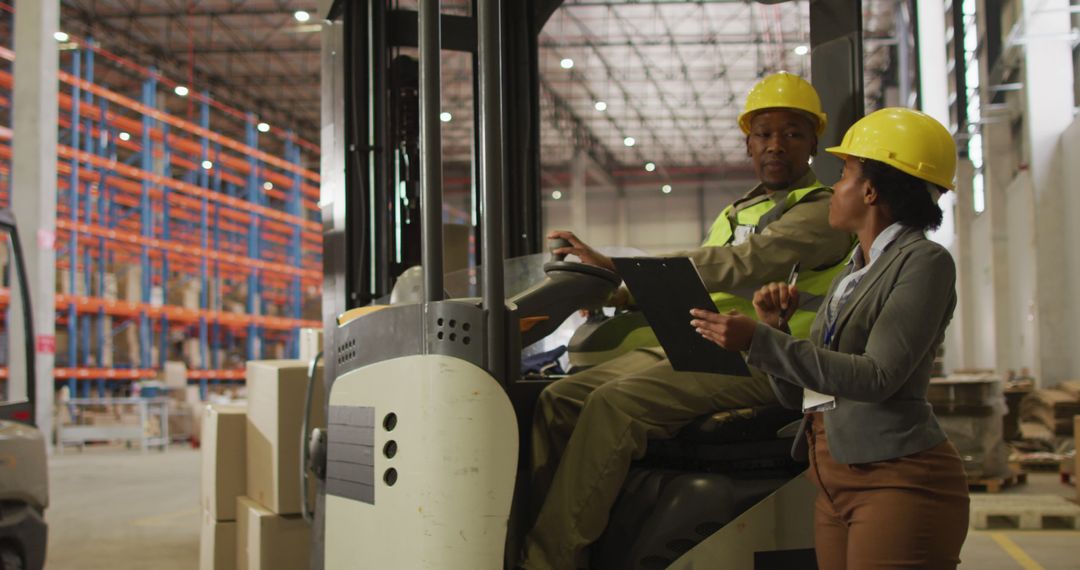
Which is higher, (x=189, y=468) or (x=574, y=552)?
(x=574, y=552)

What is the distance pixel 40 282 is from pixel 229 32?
11470 millimetres

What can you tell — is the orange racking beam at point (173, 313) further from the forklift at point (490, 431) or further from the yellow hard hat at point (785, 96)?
the yellow hard hat at point (785, 96)

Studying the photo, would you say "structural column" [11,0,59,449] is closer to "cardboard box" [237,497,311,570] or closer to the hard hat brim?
"cardboard box" [237,497,311,570]

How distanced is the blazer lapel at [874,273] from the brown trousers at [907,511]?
0.29 meters

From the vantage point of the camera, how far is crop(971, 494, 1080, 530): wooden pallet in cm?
688

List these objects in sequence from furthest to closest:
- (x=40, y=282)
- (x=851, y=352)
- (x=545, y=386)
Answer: (x=40, y=282), (x=545, y=386), (x=851, y=352)

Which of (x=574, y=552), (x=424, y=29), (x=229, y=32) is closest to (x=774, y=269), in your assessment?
(x=574, y=552)

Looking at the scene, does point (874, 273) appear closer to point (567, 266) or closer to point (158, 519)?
point (567, 266)

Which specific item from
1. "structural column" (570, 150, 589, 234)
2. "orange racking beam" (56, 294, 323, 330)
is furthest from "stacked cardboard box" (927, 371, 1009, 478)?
"structural column" (570, 150, 589, 234)

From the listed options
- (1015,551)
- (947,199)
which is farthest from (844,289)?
(947,199)

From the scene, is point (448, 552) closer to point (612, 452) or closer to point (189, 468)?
point (612, 452)

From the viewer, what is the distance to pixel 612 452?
2564mm

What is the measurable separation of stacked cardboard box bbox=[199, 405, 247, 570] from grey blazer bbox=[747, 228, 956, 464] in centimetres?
362

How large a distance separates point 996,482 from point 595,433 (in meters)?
6.78
